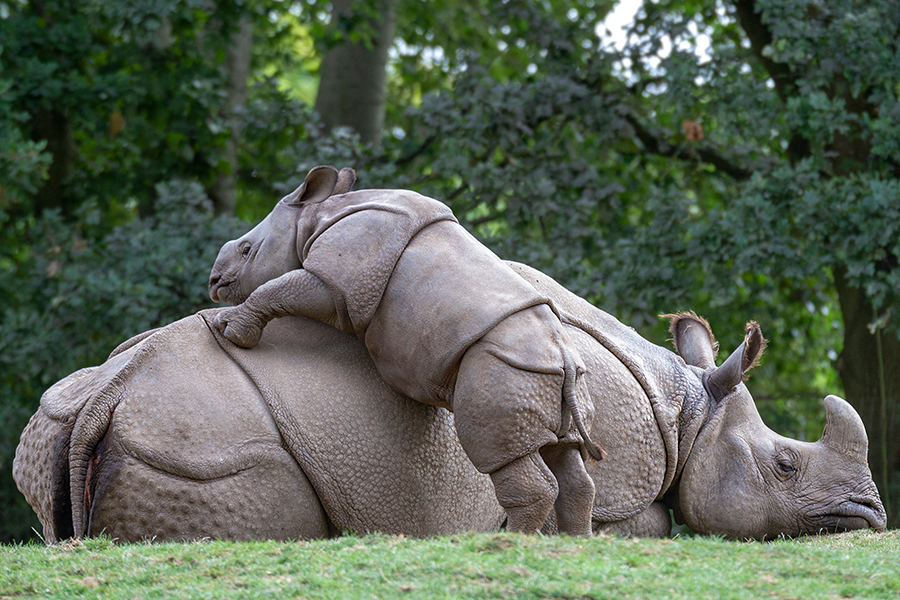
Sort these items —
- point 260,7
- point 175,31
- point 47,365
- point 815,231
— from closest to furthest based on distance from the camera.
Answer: point 815,231 < point 47,365 < point 175,31 < point 260,7

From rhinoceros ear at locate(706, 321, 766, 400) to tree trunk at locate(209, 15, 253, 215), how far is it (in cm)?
693

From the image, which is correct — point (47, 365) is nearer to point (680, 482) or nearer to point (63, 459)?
point (63, 459)

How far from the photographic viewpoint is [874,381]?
10.2 metres

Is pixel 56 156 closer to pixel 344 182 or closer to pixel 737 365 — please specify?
pixel 344 182

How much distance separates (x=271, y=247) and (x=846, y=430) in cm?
326

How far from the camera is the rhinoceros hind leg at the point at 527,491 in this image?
14.9 feet

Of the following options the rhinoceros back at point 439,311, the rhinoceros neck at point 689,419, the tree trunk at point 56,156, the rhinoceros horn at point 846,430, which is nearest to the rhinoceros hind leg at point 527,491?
the rhinoceros back at point 439,311

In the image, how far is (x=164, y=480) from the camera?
4.74 m

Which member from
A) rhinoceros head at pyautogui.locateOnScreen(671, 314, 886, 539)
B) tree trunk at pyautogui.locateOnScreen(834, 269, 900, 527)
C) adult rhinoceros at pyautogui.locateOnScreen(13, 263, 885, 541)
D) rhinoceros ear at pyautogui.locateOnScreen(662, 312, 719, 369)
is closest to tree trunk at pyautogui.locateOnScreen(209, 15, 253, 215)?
rhinoceros ear at pyautogui.locateOnScreen(662, 312, 719, 369)

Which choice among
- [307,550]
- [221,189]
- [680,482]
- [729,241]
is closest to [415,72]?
[221,189]

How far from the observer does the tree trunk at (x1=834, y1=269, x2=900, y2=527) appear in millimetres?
9703

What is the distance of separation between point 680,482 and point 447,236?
192 centimetres

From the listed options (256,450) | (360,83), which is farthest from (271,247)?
(360,83)

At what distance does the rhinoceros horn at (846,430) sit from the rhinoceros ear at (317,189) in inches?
115
